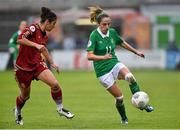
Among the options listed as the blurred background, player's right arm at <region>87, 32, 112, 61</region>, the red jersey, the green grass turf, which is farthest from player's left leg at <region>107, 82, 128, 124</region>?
the blurred background

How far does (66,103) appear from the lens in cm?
2034

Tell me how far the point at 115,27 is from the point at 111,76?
117ft

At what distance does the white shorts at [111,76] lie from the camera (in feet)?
49.0

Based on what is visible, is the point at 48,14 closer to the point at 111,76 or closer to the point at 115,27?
the point at 111,76

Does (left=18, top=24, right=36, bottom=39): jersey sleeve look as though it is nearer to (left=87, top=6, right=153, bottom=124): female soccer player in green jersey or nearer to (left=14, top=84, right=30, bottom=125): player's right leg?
(left=14, top=84, right=30, bottom=125): player's right leg

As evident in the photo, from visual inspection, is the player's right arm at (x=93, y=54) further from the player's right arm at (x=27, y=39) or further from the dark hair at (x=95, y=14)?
the player's right arm at (x=27, y=39)

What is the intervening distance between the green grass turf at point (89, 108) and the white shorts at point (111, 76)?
2.61 ft

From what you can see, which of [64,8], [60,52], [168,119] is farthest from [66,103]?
[64,8]

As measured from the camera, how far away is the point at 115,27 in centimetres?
5066

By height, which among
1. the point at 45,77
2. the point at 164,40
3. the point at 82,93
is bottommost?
the point at 164,40

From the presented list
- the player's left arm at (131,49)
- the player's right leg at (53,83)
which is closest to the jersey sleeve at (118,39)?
the player's left arm at (131,49)

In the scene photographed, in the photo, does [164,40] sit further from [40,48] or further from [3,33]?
[40,48]

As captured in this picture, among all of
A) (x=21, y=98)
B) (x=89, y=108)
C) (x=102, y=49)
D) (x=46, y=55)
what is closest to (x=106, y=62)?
(x=102, y=49)

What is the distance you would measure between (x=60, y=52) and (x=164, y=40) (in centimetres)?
1256
